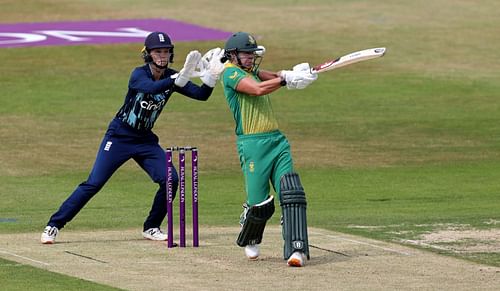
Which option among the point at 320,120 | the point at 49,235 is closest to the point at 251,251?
the point at 49,235

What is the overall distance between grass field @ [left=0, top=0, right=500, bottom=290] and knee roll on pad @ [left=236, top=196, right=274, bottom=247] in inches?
71.4

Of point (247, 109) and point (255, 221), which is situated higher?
point (247, 109)

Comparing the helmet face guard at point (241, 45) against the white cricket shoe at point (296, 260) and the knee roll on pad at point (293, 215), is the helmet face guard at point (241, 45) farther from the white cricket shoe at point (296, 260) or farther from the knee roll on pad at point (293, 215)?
the white cricket shoe at point (296, 260)

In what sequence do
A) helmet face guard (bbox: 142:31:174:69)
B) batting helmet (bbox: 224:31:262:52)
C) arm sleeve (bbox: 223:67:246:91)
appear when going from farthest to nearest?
1. helmet face guard (bbox: 142:31:174:69)
2. batting helmet (bbox: 224:31:262:52)
3. arm sleeve (bbox: 223:67:246:91)

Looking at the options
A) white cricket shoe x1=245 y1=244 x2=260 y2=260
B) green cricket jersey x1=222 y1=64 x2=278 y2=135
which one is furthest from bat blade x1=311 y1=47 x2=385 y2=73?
white cricket shoe x1=245 y1=244 x2=260 y2=260

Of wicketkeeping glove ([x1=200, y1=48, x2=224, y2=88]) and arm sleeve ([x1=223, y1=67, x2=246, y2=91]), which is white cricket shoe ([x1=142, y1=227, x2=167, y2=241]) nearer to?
wicketkeeping glove ([x1=200, y1=48, x2=224, y2=88])

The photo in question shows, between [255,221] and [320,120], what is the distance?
445 inches

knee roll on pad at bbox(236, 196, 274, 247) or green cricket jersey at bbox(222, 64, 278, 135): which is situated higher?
green cricket jersey at bbox(222, 64, 278, 135)

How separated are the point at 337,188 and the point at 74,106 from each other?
822cm

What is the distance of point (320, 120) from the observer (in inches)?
934

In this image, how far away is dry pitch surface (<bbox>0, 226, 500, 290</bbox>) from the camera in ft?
37.3

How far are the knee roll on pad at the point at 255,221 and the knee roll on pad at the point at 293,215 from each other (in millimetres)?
211

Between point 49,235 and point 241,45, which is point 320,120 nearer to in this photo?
point 49,235

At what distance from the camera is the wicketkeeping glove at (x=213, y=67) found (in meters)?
12.9
